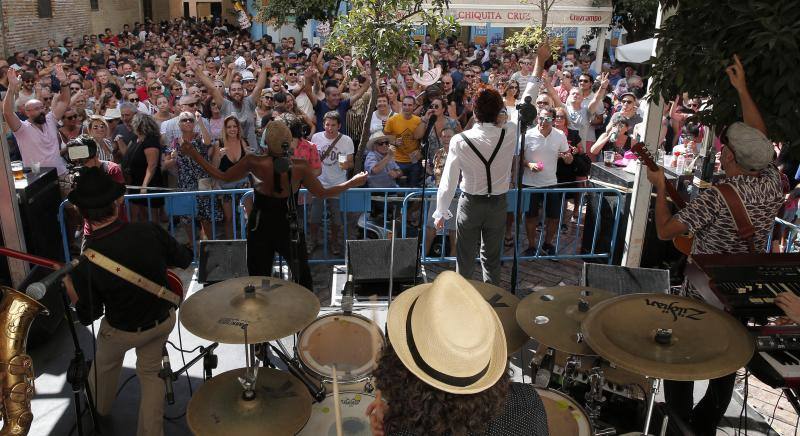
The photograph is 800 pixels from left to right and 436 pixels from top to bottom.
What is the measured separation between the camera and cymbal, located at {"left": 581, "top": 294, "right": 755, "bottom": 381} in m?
2.98

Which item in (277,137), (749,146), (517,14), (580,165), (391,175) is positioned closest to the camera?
(749,146)

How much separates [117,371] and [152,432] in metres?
0.48

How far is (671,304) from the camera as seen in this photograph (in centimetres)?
341

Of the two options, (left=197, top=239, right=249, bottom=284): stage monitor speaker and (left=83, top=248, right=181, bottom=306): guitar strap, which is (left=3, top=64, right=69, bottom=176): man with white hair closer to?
(left=197, top=239, right=249, bottom=284): stage monitor speaker

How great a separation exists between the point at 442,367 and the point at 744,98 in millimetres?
2539

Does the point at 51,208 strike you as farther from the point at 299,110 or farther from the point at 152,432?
the point at 299,110

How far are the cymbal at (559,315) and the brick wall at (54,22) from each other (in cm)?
2221

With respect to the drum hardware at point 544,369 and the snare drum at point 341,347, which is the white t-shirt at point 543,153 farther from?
the snare drum at point 341,347

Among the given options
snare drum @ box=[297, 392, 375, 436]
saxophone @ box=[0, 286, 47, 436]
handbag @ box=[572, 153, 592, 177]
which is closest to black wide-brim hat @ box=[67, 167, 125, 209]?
saxophone @ box=[0, 286, 47, 436]

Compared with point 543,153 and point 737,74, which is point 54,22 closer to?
point 543,153

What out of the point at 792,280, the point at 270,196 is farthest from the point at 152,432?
the point at 792,280

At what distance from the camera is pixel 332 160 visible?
7664 mm

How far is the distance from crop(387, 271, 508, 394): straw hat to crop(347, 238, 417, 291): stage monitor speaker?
11.8 feet

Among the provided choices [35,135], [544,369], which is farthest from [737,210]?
[35,135]
